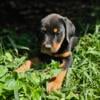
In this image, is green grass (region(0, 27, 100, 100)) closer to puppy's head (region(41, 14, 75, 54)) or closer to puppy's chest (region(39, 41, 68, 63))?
puppy's chest (region(39, 41, 68, 63))

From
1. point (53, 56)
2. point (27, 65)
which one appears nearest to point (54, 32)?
point (53, 56)

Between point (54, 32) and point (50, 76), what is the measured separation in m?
0.60

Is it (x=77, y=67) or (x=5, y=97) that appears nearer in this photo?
(x=5, y=97)

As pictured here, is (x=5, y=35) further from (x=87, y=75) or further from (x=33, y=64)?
(x=87, y=75)

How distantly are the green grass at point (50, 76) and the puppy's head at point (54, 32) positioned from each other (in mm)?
254

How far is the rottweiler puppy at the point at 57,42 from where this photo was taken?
5.54 metres

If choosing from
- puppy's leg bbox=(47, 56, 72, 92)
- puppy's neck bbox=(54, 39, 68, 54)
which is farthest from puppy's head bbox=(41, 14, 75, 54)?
puppy's leg bbox=(47, 56, 72, 92)

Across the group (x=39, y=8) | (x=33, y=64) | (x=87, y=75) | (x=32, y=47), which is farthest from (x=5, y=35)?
(x=39, y=8)

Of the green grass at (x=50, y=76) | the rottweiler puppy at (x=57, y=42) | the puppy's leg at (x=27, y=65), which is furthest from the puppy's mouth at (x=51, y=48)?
the puppy's leg at (x=27, y=65)

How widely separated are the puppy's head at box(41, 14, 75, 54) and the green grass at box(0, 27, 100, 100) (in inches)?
10.0

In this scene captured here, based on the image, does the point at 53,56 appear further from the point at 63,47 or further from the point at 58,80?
the point at 58,80

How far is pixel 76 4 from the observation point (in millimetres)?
9258

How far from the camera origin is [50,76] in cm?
541

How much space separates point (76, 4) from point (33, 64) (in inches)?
143
